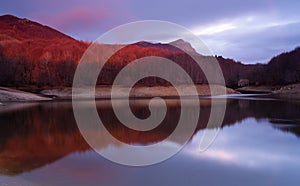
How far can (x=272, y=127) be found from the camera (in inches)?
513

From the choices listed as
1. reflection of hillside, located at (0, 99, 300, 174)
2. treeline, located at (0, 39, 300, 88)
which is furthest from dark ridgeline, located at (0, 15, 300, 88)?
reflection of hillside, located at (0, 99, 300, 174)

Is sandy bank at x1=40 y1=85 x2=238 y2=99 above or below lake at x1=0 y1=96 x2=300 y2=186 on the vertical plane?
above

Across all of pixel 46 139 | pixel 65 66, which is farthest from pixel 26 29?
pixel 46 139

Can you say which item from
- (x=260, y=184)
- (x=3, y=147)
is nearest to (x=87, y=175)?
(x=260, y=184)

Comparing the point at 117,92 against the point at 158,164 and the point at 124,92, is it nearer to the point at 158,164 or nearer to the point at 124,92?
the point at 124,92

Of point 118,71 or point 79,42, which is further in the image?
point 79,42

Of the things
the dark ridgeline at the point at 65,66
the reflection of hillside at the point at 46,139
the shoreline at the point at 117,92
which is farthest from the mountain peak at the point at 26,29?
the reflection of hillside at the point at 46,139

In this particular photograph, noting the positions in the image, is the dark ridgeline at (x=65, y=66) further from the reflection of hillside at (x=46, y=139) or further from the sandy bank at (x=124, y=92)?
the reflection of hillside at (x=46, y=139)

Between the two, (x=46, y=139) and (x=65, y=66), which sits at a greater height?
(x=65, y=66)

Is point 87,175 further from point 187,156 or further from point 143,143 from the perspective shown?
point 143,143

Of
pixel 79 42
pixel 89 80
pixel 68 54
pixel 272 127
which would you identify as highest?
pixel 79 42

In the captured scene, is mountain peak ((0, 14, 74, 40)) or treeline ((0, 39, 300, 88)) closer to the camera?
treeline ((0, 39, 300, 88))

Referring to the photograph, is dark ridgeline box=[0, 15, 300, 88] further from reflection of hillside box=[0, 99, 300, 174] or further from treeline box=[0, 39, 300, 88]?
reflection of hillside box=[0, 99, 300, 174]

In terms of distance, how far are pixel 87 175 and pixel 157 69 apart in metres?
55.4
